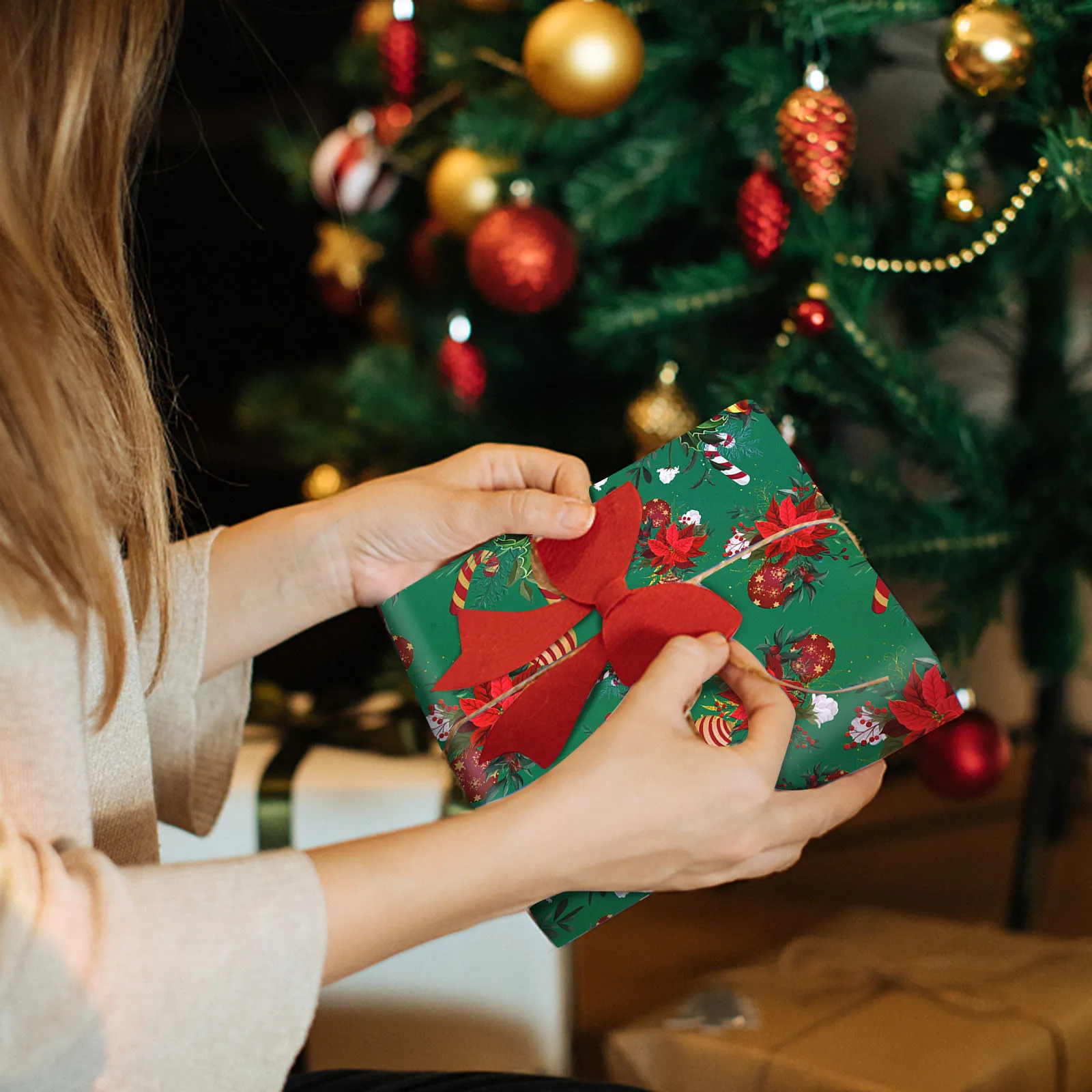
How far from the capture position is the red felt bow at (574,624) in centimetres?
62

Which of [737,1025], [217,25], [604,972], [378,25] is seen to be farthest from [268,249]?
[737,1025]

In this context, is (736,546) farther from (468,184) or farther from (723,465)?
(468,184)

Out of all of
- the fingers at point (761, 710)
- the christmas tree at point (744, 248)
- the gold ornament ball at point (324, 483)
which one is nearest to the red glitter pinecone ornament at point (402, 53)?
the christmas tree at point (744, 248)

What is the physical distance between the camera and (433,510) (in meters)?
0.72

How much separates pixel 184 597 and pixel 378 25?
0.87 m

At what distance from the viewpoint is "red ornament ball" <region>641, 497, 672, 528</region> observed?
2.10ft

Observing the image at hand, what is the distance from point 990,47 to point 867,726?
0.50 metres

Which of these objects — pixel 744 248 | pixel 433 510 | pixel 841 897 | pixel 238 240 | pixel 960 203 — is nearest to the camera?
pixel 433 510

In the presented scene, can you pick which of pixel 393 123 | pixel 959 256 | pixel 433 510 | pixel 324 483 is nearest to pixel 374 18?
pixel 393 123

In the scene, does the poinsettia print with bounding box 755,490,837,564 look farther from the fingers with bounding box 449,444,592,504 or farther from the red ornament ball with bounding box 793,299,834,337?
the red ornament ball with bounding box 793,299,834,337

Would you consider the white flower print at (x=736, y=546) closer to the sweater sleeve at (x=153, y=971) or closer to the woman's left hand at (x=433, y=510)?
the woman's left hand at (x=433, y=510)

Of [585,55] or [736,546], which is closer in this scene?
[736,546]

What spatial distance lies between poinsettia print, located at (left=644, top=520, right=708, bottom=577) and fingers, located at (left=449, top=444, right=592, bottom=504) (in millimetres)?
81

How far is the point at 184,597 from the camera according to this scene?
0.76 meters
